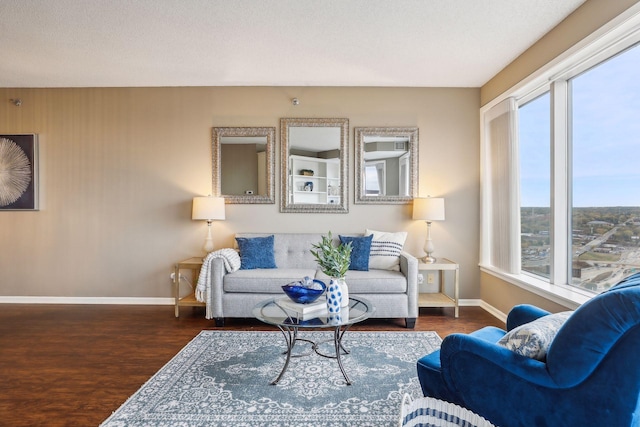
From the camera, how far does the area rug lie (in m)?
1.95

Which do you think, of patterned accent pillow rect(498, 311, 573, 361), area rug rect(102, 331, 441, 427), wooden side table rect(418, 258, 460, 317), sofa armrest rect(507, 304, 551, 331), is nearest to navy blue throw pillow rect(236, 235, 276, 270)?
area rug rect(102, 331, 441, 427)

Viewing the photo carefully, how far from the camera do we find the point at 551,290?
2.87 metres

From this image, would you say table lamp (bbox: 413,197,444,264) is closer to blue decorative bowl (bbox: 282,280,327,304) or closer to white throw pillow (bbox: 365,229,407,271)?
white throw pillow (bbox: 365,229,407,271)

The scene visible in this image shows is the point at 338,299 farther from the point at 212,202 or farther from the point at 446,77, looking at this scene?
the point at 446,77

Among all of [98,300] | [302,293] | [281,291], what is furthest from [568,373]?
[98,300]

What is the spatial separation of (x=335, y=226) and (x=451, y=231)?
144 centimetres

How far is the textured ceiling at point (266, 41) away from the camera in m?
2.67

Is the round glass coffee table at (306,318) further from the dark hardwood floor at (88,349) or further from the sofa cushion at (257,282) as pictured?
the dark hardwood floor at (88,349)

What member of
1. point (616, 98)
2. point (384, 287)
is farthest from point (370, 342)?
point (616, 98)

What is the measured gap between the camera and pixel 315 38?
312cm

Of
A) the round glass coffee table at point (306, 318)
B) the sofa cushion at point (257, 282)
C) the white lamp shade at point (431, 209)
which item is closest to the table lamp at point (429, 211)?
the white lamp shade at point (431, 209)

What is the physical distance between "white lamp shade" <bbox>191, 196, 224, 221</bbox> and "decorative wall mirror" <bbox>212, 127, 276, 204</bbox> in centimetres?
32

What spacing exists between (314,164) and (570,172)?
2615 mm

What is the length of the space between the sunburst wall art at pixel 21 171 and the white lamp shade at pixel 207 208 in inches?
84.3
